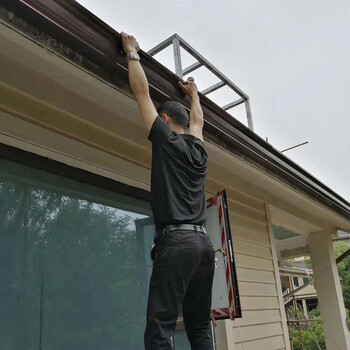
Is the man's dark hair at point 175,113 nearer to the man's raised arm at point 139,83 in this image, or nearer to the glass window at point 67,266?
the man's raised arm at point 139,83

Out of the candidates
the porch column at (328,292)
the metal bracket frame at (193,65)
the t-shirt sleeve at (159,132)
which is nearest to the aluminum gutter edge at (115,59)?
the t-shirt sleeve at (159,132)

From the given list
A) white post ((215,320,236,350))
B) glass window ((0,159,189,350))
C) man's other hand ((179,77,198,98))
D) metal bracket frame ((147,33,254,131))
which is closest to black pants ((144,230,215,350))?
glass window ((0,159,189,350))

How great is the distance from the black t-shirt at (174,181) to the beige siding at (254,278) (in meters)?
2.34

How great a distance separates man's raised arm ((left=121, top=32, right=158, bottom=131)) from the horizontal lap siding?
2523 millimetres

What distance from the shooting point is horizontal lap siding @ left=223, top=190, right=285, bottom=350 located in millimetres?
3955

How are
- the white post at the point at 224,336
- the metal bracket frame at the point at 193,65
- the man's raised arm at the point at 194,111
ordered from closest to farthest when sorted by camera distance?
the man's raised arm at the point at 194,111
the white post at the point at 224,336
the metal bracket frame at the point at 193,65

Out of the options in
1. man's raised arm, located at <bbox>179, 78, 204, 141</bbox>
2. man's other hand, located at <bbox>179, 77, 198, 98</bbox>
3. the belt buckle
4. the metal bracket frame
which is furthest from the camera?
the metal bracket frame

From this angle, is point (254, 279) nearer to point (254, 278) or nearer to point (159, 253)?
point (254, 278)

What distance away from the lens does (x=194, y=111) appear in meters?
2.42

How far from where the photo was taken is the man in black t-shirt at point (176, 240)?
4.95 ft

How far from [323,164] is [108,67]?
25906 millimetres

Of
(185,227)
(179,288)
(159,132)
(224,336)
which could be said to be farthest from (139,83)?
(224,336)

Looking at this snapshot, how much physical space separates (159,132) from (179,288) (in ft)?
2.21

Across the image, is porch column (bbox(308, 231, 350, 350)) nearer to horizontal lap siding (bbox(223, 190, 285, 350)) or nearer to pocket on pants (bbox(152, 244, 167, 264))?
horizontal lap siding (bbox(223, 190, 285, 350))
